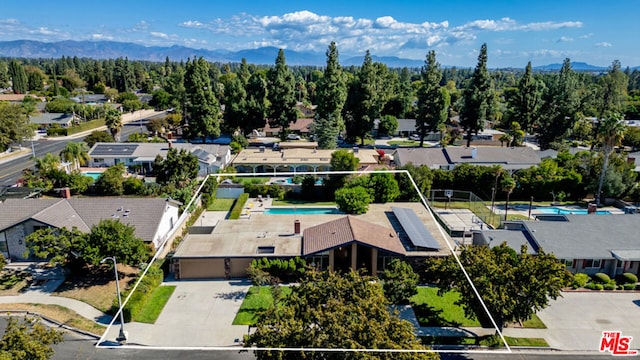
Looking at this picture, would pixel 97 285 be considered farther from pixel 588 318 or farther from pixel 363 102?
pixel 363 102

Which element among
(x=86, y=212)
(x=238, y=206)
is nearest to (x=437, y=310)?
(x=238, y=206)

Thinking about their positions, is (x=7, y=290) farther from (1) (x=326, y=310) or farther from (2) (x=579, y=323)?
(2) (x=579, y=323)

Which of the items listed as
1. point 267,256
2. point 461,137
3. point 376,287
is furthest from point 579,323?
point 461,137

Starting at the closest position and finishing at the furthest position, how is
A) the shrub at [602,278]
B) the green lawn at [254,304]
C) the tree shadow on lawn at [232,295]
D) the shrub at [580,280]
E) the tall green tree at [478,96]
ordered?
1. the green lawn at [254,304]
2. the tree shadow on lawn at [232,295]
3. the shrub at [580,280]
4. the shrub at [602,278]
5. the tall green tree at [478,96]

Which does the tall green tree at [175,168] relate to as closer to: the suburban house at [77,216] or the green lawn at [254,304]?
the suburban house at [77,216]

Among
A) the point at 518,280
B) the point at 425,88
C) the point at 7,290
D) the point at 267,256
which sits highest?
the point at 425,88

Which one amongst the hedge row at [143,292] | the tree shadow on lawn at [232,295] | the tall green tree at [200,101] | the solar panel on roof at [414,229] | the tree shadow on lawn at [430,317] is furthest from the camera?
the tall green tree at [200,101]

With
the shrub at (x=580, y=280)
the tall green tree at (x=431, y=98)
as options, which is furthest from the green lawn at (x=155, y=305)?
the tall green tree at (x=431, y=98)
